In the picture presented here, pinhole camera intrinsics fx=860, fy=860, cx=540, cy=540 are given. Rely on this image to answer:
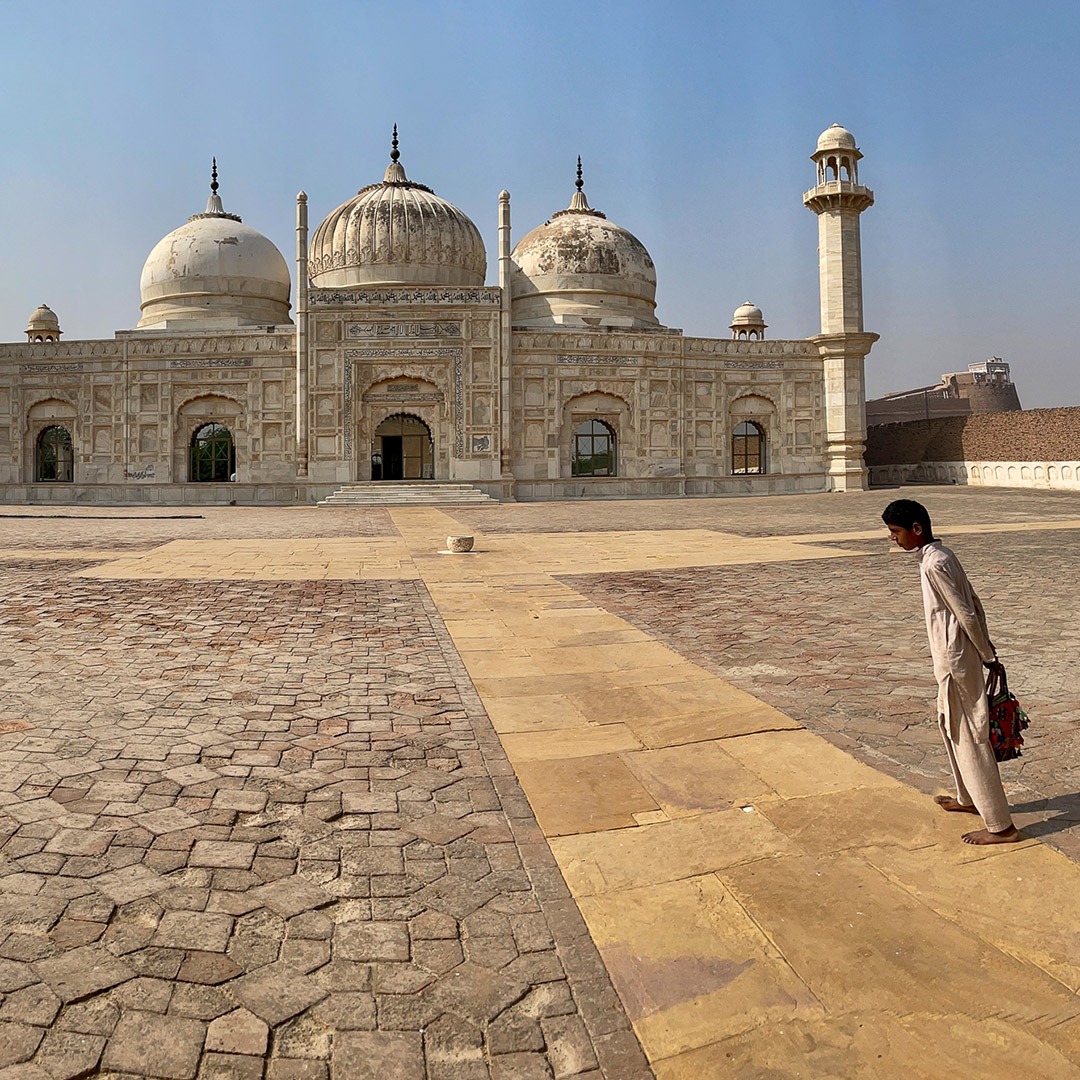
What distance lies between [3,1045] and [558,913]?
4.36 ft

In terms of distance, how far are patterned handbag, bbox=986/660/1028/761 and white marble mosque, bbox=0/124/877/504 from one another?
2362 centimetres

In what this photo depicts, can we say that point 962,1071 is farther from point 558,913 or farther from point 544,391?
point 544,391

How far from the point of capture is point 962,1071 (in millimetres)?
1763

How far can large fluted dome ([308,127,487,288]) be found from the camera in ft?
95.5

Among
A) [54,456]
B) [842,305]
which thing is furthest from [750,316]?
[54,456]

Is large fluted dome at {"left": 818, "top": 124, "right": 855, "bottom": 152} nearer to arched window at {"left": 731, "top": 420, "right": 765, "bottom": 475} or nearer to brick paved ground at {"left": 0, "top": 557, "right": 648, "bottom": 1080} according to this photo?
arched window at {"left": 731, "top": 420, "right": 765, "bottom": 475}

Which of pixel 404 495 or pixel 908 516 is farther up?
pixel 404 495

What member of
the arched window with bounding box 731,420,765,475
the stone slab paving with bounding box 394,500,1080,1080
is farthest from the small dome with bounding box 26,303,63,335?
the stone slab paving with bounding box 394,500,1080,1080

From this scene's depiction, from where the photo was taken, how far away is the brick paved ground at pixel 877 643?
3.51 meters

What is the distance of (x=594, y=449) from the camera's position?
2920 centimetres

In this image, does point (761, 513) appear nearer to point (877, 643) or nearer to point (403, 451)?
point (877, 643)

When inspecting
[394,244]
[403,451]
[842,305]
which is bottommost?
[403,451]

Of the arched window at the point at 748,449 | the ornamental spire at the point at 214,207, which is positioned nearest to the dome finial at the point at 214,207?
the ornamental spire at the point at 214,207

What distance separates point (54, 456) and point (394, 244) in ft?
44.7
